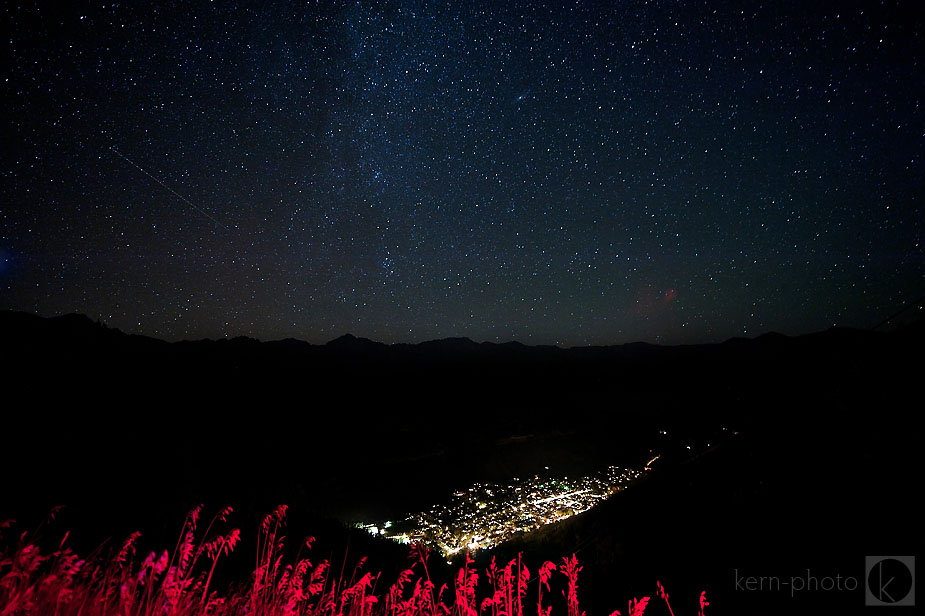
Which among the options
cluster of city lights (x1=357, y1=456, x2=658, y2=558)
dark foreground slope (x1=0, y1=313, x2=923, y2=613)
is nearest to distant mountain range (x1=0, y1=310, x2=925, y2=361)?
dark foreground slope (x1=0, y1=313, x2=923, y2=613)

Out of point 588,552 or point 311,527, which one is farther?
A: point 588,552

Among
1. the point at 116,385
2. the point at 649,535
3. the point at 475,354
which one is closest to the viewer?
the point at 649,535

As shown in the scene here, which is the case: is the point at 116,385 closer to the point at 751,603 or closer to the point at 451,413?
the point at 751,603

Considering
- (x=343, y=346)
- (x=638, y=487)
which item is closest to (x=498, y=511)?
(x=638, y=487)

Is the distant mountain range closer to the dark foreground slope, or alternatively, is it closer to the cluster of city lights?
the dark foreground slope

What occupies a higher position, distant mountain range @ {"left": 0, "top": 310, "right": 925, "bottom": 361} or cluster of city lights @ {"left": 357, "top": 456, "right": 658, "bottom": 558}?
distant mountain range @ {"left": 0, "top": 310, "right": 925, "bottom": 361}

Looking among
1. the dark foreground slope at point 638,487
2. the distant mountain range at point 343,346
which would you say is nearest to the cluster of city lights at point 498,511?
the dark foreground slope at point 638,487

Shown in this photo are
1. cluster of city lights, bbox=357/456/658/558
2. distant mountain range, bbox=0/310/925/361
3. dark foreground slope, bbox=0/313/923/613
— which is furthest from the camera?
distant mountain range, bbox=0/310/925/361

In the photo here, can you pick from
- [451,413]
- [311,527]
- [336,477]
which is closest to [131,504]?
[311,527]

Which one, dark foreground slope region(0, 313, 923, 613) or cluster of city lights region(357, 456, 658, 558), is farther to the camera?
cluster of city lights region(357, 456, 658, 558)

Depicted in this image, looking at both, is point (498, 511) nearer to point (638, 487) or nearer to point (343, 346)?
point (638, 487)

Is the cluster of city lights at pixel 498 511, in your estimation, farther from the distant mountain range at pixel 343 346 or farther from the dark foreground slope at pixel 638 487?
the distant mountain range at pixel 343 346
